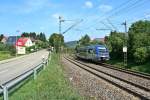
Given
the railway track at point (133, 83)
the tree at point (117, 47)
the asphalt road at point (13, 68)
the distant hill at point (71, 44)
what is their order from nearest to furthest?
the railway track at point (133, 83) → the asphalt road at point (13, 68) → the tree at point (117, 47) → the distant hill at point (71, 44)

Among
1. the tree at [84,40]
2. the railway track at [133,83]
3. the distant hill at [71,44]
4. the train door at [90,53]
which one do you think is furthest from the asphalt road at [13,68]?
the distant hill at [71,44]

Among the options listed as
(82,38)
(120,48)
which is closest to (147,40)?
(120,48)

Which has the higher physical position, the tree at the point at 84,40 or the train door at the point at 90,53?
the tree at the point at 84,40

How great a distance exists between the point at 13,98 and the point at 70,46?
17098 centimetres

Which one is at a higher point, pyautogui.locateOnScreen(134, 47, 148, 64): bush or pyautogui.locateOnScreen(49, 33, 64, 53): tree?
pyautogui.locateOnScreen(49, 33, 64, 53): tree

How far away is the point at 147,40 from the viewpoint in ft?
164

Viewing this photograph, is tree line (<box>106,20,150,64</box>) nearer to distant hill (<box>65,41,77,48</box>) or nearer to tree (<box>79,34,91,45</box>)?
tree (<box>79,34,91,45</box>)

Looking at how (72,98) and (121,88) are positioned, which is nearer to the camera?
(72,98)

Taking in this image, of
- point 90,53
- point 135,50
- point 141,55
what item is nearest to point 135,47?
point 135,50

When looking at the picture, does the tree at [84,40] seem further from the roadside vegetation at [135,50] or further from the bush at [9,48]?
the roadside vegetation at [135,50]

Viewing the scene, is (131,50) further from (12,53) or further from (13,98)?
(12,53)

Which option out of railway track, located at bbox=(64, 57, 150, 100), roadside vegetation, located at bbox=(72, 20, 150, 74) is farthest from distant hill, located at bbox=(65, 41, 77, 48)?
railway track, located at bbox=(64, 57, 150, 100)

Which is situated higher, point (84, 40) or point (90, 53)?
point (84, 40)

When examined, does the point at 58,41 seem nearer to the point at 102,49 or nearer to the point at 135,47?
the point at 102,49
